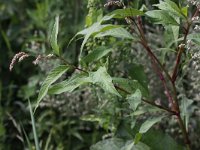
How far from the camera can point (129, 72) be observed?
2.03m

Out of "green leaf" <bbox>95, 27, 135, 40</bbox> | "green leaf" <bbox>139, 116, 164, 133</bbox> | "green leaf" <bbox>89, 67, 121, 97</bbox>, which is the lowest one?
"green leaf" <bbox>139, 116, 164, 133</bbox>

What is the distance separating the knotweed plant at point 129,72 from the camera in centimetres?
153

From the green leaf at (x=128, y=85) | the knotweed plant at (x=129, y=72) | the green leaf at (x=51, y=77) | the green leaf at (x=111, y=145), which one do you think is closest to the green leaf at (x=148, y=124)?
the knotweed plant at (x=129, y=72)

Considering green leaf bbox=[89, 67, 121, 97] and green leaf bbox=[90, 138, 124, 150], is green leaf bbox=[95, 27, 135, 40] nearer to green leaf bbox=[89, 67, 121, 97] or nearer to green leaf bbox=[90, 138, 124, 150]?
green leaf bbox=[89, 67, 121, 97]

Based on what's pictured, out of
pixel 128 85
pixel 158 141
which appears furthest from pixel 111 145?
pixel 128 85

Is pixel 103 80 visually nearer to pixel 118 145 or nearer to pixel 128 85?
pixel 128 85

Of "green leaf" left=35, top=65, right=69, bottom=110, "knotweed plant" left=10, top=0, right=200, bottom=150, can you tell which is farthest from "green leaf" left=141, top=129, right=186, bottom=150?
"green leaf" left=35, top=65, right=69, bottom=110

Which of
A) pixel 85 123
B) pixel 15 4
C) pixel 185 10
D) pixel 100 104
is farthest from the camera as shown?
pixel 15 4

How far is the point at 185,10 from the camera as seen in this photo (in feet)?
5.17

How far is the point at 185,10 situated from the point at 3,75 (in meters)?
1.91

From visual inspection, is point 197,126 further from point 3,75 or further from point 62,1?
point 3,75

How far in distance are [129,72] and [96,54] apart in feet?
1.21

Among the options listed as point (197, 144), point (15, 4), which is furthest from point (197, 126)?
point (15, 4)

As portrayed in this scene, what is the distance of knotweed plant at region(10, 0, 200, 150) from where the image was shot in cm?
153
